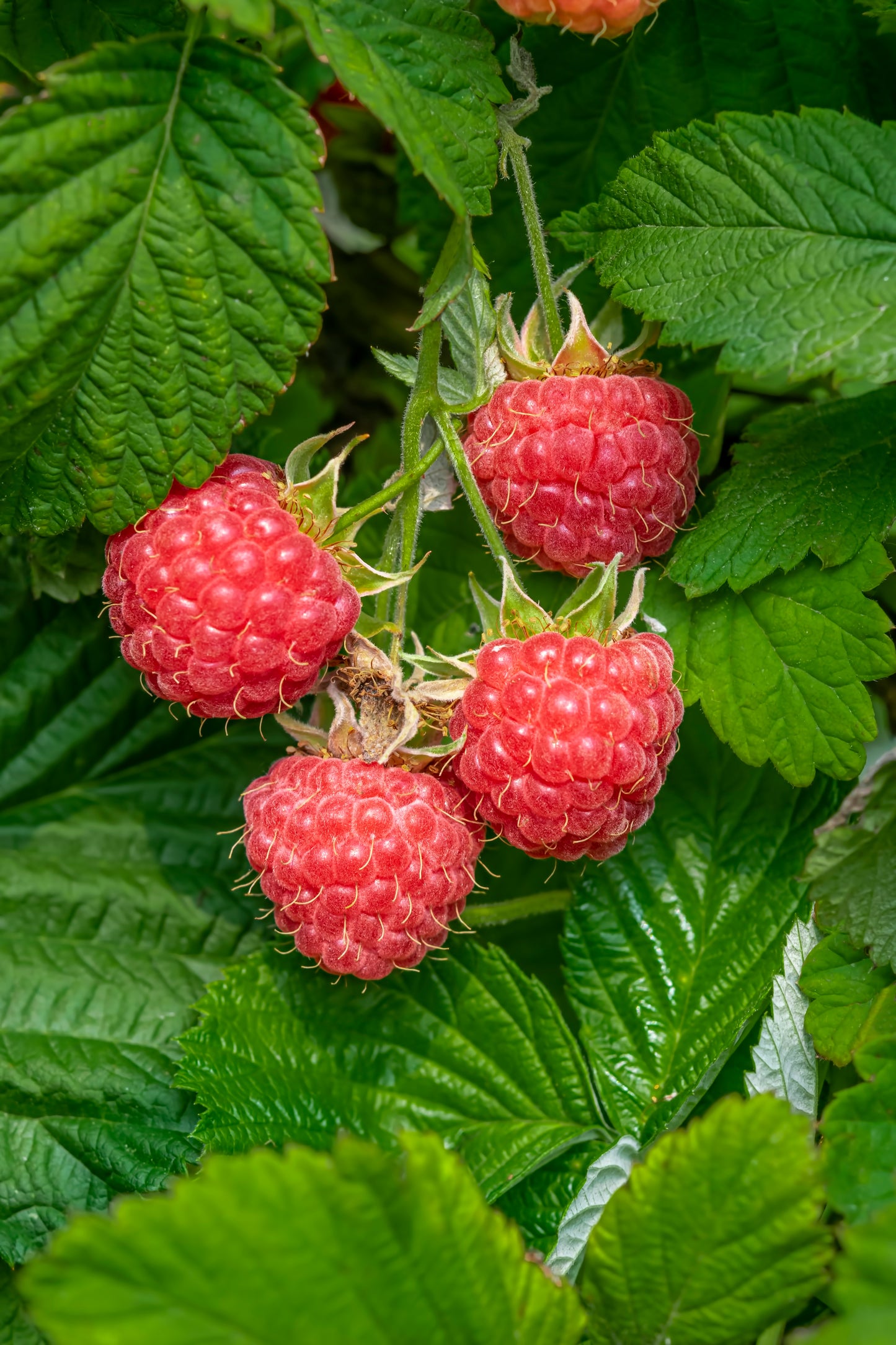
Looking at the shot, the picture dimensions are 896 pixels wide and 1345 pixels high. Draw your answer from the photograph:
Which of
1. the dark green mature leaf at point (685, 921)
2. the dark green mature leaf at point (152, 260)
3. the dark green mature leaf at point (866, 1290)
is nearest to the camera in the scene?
the dark green mature leaf at point (866, 1290)

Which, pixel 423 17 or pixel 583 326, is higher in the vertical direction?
pixel 423 17

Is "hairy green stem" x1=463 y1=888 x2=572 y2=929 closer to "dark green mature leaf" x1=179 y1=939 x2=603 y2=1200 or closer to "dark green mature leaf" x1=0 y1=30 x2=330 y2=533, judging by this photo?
"dark green mature leaf" x1=179 y1=939 x2=603 y2=1200

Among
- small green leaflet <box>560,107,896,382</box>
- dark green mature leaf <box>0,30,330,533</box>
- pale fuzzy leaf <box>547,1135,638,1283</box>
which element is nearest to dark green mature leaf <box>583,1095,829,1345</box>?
pale fuzzy leaf <box>547,1135,638,1283</box>

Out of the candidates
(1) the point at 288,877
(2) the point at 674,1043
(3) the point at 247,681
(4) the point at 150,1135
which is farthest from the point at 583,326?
(4) the point at 150,1135

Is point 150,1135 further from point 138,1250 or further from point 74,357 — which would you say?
point 74,357

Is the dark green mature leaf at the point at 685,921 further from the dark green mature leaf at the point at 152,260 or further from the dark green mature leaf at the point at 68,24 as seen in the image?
the dark green mature leaf at the point at 68,24

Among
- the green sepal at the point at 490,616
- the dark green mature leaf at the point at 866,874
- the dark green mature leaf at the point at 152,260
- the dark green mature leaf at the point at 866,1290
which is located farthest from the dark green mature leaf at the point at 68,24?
the dark green mature leaf at the point at 866,1290
